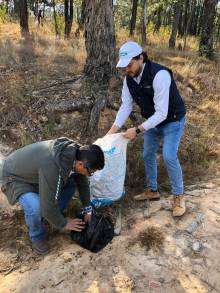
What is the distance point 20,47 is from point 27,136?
134 inches

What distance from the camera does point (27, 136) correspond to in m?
5.39

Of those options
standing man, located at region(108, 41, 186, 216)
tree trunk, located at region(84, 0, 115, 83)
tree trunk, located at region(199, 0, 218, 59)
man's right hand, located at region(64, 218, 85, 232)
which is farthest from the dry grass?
man's right hand, located at region(64, 218, 85, 232)

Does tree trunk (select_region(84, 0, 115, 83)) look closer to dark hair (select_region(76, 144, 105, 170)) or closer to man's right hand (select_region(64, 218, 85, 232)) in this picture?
man's right hand (select_region(64, 218, 85, 232))

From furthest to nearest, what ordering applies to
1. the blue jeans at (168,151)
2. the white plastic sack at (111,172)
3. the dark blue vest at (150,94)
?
the white plastic sack at (111,172), the blue jeans at (168,151), the dark blue vest at (150,94)

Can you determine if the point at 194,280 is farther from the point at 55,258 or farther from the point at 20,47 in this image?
the point at 20,47

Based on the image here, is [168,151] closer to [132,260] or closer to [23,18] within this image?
[132,260]

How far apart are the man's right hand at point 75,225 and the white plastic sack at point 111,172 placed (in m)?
0.59

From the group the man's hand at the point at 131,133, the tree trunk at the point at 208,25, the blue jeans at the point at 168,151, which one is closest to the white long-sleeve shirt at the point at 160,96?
the man's hand at the point at 131,133

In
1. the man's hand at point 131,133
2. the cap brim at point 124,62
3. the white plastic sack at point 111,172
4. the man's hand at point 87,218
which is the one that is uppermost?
the cap brim at point 124,62

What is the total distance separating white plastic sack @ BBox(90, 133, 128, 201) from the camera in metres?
4.09

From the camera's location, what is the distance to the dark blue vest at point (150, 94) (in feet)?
11.9

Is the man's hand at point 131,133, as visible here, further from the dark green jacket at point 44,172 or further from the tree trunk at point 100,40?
the tree trunk at point 100,40

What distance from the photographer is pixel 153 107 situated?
3.86 metres

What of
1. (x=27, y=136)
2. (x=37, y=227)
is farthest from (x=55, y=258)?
(x=27, y=136)
